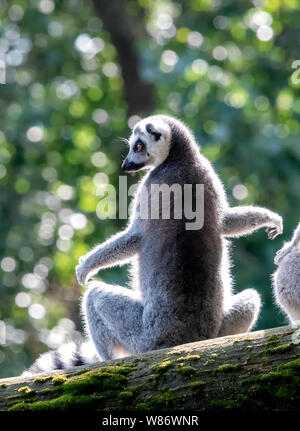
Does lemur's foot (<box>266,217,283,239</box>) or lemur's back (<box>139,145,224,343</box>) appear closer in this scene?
lemur's back (<box>139,145,224,343</box>)

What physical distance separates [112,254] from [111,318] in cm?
48

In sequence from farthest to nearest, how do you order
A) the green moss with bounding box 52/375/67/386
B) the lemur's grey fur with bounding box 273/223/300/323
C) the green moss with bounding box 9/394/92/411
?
1. the lemur's grey fur with bounding box 273/223/300/323
2. the green moss with bounding box 52/375/67/386
3. the green moss with bounding box 9/394/92/411

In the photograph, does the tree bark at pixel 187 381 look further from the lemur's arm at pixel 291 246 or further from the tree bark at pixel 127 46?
the tree bark at pixel 127 46

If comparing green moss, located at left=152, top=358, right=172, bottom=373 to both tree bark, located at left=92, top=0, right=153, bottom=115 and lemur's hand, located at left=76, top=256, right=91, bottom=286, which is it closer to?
lemur's hand, located at left=76, top=256, right=91, bottom=286

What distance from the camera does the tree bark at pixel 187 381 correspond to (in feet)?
12.8

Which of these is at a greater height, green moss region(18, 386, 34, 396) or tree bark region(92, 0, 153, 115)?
tree bark region(92, 0, 153, 115)

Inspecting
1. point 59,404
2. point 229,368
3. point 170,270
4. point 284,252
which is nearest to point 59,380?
point 59,404

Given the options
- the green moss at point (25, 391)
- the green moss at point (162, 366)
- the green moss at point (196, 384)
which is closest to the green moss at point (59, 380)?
the green moss at point (25, 391)

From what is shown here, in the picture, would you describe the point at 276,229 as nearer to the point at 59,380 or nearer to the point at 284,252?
the point at 284,252

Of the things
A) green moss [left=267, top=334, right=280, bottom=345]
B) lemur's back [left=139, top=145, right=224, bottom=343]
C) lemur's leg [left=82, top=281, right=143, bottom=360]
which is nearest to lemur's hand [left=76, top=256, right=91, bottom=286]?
lemur's leg [left=82, top=281, right=143, bottom=360]

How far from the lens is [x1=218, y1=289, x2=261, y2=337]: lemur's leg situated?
214 inches

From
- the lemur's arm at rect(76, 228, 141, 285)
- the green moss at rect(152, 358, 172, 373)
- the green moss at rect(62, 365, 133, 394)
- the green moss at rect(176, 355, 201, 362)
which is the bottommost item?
the green moss at rect(62, 365, 133, 394)

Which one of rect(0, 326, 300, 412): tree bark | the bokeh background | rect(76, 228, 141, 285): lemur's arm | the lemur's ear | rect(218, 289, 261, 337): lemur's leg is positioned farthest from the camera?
the bokeh background

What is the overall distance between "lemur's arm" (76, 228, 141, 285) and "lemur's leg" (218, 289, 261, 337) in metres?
0.81
